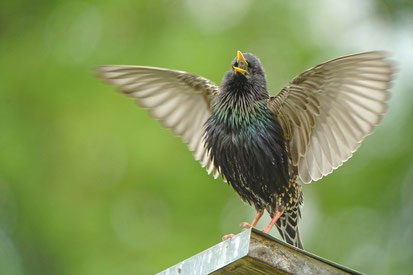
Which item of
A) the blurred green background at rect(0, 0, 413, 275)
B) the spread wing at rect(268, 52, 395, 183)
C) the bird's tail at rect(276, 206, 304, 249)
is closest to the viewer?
the spread wing at rect(268, 52, 395, 183)

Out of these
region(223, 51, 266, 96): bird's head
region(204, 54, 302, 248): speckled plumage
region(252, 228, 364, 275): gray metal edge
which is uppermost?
region(223, 51, 266, 96): bird's head

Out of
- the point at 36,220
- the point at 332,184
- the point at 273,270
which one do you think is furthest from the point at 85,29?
the point at 273,270

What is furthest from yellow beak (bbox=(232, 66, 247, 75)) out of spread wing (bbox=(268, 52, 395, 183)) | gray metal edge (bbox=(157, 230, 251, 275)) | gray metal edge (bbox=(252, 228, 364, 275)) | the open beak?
gray metal edge (bbox=(252, 228, 364, 275))

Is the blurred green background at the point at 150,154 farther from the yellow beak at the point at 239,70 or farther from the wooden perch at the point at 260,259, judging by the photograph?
the wooden perch at the point at 260,259

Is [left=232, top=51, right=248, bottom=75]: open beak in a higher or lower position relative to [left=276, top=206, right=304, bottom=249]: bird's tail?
higher

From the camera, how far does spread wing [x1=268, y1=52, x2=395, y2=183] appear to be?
4.57 meters

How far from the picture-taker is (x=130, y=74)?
526cm

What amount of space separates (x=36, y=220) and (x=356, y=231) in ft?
10.3

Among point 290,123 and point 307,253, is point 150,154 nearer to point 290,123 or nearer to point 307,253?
point 290,123

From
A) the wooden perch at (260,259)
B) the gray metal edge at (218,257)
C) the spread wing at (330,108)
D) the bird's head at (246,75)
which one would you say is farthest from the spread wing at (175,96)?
the wooden perch at (260,259)

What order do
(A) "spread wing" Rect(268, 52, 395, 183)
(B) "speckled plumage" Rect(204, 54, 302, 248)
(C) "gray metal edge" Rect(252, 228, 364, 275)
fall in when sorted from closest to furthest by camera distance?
1. (C) "gray metal edge" Rect(252, 228, 364, 275)
2. (A) "spread wing" Rect(268, 52, 395, 183)
3. (B) "speckled plumage" Rect(204, 54, 302, 248)

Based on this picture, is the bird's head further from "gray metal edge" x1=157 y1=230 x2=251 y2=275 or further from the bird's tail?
"gray metal edge" x1=157 y1=230 x2=251 y2=275

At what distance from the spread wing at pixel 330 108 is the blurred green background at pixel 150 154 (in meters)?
3.64

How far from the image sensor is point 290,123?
478 centimetres
